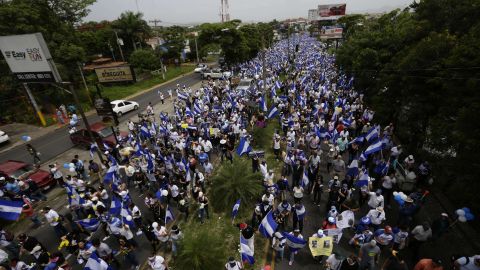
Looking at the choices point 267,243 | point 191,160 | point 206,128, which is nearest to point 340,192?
point 267,243

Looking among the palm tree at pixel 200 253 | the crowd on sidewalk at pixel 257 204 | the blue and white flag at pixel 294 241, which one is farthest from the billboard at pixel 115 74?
the blue and white flag at pixel 294 241

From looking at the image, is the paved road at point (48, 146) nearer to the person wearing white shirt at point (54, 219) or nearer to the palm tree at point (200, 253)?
the person wearing white shirt at point (54, 219)

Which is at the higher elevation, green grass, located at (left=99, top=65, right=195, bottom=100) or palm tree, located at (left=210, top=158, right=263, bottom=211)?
palm tree, located at (left=210, top=158, right=263, bottom=211)

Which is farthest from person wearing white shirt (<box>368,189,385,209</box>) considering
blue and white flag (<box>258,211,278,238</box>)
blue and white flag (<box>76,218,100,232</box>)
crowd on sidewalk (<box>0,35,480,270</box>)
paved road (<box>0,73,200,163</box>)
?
paved road (<box>0,73,200,163</box>)

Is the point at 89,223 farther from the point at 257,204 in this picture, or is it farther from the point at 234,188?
the point at 257,204

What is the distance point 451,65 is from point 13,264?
52.9ft

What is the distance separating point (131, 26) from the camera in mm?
49375

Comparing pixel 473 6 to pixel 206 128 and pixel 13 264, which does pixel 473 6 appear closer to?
pixel 206 128

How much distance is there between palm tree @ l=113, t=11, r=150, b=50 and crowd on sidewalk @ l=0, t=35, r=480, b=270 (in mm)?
37830

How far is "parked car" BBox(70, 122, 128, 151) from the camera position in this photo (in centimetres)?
1731

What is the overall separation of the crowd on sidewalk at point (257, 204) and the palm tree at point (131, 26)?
124 ft

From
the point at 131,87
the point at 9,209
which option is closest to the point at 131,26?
the point at 131,87

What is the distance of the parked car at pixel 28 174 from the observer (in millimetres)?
13602

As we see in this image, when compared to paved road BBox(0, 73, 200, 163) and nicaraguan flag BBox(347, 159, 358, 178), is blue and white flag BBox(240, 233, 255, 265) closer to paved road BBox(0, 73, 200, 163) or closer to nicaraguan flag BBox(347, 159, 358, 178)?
nicaraguan flag BBox(347, 159, 358, 178)
